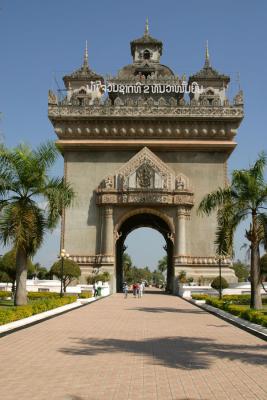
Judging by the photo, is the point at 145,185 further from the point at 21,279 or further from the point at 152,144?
the point at 21,279

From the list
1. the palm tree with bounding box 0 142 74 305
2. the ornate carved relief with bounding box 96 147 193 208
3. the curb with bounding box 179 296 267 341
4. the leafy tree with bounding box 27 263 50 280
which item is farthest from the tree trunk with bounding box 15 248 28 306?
the leafy tree with bounding box 27 263 50 280

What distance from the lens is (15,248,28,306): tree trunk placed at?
21.0 metres

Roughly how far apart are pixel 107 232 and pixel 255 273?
18.5 metres

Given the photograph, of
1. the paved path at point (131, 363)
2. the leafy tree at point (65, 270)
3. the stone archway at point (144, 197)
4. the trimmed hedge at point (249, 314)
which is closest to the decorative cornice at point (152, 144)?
the stone archway at point (144, 197)

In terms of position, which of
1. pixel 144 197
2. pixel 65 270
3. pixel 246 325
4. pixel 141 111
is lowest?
pixel 246 325

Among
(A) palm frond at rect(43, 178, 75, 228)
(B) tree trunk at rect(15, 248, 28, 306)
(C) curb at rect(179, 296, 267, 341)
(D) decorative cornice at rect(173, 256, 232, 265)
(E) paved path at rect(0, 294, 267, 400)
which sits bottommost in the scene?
(E) paved path at rect(0, 294, 267, 400)

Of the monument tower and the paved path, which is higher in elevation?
the monument tower

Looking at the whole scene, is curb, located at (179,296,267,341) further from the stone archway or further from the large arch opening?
the large arch opening

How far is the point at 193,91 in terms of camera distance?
150 ft

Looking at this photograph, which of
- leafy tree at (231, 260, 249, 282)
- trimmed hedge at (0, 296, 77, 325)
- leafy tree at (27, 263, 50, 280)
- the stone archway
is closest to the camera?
trimmed hedge at (0, 296, 77, 325)

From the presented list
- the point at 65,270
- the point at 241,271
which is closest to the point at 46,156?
the point at 65,270

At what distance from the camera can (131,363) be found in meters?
8.89

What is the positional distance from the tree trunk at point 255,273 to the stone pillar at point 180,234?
16136 millimetres

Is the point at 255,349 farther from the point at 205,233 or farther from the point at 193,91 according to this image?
the point at 193,91
